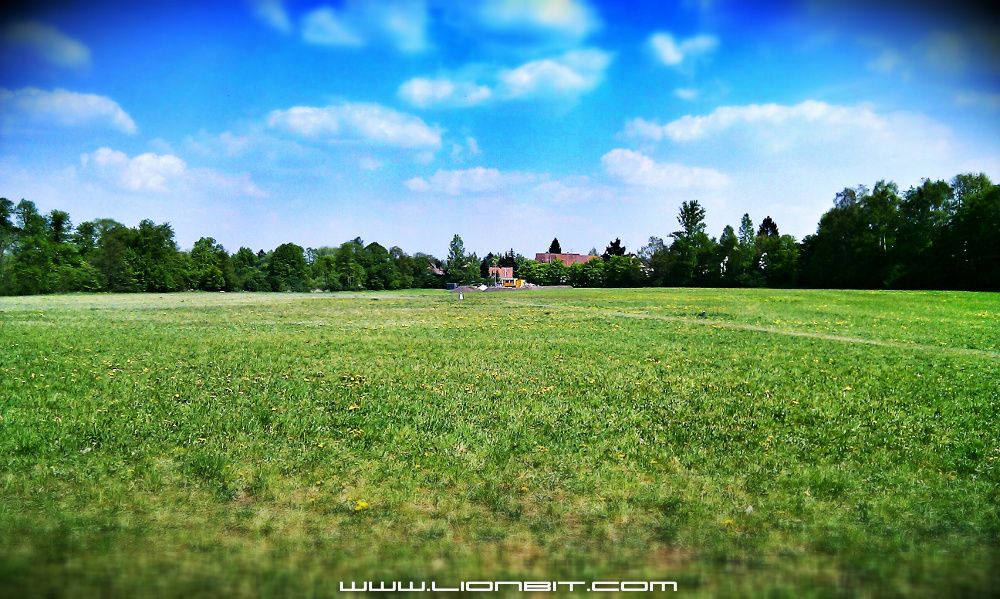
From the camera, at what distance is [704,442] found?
7.54 m

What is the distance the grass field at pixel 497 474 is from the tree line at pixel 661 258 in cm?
4215

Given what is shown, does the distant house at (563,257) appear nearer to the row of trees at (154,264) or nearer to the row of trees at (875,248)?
the row of trees at (154,264)

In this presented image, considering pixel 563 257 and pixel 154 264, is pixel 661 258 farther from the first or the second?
pixel 154 264

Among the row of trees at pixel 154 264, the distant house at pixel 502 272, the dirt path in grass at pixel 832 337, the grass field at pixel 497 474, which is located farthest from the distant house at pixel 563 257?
the grass field at pixel 497 474

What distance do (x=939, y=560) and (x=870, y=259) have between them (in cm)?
7827

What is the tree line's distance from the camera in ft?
200

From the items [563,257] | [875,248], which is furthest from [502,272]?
[875,248]

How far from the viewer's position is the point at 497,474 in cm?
630

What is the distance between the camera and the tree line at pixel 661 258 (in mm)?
60906

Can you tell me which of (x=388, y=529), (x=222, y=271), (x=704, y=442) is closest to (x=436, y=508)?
(x=388, y=529)

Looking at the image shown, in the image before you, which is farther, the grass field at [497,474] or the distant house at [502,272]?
the distant house at [502,272]

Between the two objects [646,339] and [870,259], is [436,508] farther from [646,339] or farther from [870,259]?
[870,259]

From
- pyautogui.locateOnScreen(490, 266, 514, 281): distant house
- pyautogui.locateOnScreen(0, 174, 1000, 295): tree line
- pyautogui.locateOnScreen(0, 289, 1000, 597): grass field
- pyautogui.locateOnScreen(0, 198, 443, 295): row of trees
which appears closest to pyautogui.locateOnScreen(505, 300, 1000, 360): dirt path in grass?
pyautogui.locateOnScreen(0, 289, 1000, 597): grass field

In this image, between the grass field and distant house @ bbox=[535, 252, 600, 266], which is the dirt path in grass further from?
distant house @ bbox=[535, 252, 600, 266]
